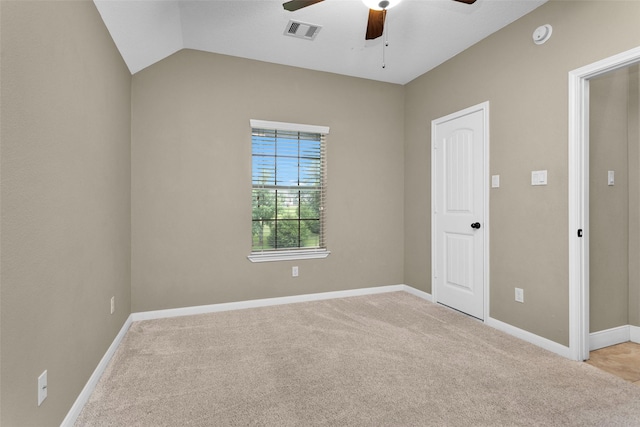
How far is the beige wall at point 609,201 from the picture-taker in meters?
2.65

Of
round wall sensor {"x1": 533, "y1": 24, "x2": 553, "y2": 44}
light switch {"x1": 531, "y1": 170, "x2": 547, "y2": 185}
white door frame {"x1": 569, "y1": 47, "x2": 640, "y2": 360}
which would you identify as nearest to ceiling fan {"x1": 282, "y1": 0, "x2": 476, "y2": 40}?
round wall sensor {"x1": 533, "y1": 24, "x2": 553, "y2": 44}

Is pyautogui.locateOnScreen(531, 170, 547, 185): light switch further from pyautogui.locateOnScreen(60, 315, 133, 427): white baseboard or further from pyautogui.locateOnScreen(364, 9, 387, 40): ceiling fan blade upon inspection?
pyautogui.locateOnScreen(60, 315, 133, 427): white baseboard

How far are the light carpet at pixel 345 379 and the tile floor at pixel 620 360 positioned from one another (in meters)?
0.14

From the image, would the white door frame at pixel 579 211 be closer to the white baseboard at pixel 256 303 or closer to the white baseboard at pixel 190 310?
the white baseboard at pixel 190 310

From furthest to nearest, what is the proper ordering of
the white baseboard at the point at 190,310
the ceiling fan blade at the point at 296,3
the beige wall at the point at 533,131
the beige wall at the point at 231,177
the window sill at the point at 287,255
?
the window sill at the point at 287,255 → the beige wall at the point at 231,177 → the beige wall at the point at 533,131 → the ceiling fan blade at the point at 296,3 → the white baseboard at the point at 190,310

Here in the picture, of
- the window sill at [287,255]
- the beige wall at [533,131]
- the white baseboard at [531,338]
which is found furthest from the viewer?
the window sill at [287,255]

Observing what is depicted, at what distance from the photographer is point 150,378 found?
2.17 meters

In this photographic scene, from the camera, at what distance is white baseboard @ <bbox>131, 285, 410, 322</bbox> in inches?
131

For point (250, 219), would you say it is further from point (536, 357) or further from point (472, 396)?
point (536, 357)

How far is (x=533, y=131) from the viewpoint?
8.99ft

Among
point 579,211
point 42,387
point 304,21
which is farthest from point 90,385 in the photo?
point 579,211

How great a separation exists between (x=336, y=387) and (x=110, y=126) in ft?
8.24

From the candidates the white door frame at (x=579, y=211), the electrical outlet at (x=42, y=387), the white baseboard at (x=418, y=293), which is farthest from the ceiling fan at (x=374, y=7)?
the white baseboard at (x=418, y=293)

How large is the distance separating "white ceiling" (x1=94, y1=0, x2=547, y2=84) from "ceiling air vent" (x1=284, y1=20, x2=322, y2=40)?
0.17 ft
